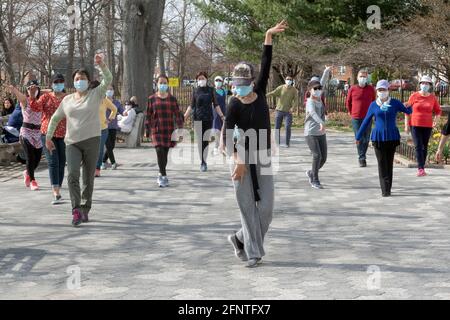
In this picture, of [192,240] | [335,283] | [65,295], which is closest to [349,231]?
[192,240]

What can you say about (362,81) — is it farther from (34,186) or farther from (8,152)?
(8,152)

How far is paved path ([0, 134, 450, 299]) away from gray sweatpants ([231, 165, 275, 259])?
0.68 ft

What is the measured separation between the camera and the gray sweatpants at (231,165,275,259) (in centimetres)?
663

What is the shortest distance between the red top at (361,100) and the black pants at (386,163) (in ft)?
12.1

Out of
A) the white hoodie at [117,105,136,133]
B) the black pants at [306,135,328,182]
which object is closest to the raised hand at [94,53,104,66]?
the black pants at [306,135,328,182]

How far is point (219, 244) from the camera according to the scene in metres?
7.65

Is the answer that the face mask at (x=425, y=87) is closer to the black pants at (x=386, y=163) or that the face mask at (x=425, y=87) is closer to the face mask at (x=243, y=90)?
the black pants at (x=386, y=163)

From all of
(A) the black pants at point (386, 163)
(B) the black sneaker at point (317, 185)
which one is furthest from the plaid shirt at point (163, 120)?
(A) the black pants at point (386, 163)

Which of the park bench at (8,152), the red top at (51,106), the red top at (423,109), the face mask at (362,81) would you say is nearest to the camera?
the red top at (51,106)

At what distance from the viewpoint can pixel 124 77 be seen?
2108cm

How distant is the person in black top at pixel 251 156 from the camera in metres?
6.62

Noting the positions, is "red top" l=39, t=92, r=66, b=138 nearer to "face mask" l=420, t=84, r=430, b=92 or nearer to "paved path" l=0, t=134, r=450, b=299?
"paved path" l=0, t=134, r=450, b=299

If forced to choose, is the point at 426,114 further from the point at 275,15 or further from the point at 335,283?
the point at 275,15
